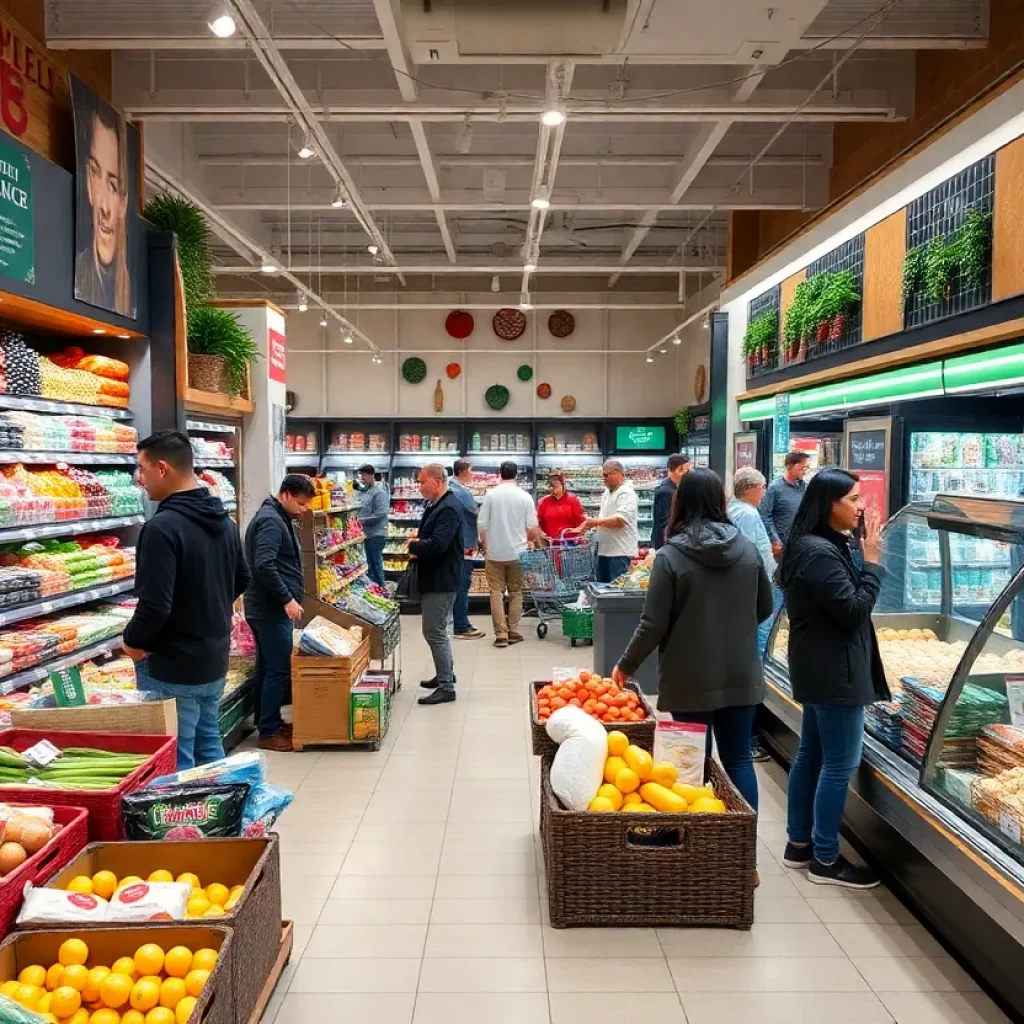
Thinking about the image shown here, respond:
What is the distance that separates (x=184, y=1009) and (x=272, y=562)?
11.8ft

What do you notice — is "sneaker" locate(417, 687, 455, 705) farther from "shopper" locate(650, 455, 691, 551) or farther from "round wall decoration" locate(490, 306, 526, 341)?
"round wall decoration" locate(490, 306, 526, 341)

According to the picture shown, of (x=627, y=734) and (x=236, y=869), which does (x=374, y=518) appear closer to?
(x=627, y=734)

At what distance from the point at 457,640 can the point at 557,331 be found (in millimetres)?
7302

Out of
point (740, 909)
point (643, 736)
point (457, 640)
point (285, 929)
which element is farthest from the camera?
point (457, 640)

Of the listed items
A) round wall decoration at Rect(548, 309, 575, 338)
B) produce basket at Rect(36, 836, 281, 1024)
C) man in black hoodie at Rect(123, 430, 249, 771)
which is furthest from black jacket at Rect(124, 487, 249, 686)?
round wall decoration at Rect(548, 309, 575, 338)

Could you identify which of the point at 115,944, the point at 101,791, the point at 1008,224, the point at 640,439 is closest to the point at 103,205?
the point at 101,791

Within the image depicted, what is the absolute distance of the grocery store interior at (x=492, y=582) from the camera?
3.01m

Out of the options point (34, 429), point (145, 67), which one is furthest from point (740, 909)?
point (145, 67)

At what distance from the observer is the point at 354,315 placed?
15.6 meters

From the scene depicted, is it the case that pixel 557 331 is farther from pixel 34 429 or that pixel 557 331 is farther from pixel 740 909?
pixel 740 909

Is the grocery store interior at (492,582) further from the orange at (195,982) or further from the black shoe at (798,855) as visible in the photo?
the black shoe at (798,855)

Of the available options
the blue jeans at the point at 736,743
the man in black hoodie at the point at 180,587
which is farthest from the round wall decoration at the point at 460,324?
the blue jeans at the point at 736,743

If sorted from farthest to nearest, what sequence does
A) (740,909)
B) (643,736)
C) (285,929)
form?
1. (643,736)
2. (740,909)
3. (285,929)

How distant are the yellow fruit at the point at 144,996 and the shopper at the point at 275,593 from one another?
341cm
